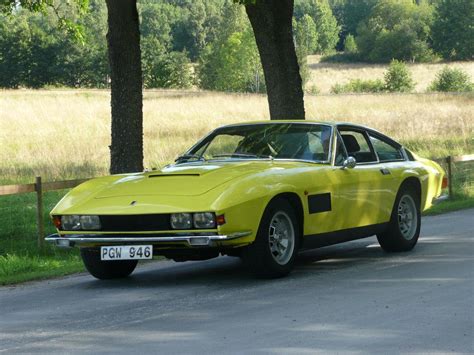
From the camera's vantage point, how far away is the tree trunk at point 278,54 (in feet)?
63.2

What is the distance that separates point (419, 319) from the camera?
8.01m

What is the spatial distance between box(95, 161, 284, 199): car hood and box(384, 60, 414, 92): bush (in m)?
82.8

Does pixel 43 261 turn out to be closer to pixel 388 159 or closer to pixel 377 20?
pixel 388 159

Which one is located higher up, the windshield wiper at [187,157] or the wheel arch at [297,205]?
the windshield wiper at [187,157]

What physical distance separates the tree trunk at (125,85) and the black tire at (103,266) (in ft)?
20.2

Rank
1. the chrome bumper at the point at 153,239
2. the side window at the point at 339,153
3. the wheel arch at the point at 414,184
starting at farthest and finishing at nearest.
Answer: the wheel arch at the point at 414,184 → the side window at the point at 339,153 → the chrome bumper at the point at 153,239

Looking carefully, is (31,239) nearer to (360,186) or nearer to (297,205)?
(360,186)

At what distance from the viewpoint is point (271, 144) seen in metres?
11.5

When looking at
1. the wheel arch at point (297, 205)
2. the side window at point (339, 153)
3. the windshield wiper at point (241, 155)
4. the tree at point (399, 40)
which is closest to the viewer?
the wheel arch at point (297, 205)

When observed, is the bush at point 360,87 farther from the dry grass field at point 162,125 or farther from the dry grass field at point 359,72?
the dry grass field at point 162,125

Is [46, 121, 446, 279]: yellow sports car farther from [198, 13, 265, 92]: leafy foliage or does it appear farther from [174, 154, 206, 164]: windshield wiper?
[198, 13, 265, 92]: leafy foliage

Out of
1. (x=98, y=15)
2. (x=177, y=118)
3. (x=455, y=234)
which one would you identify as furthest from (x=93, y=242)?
(x=98, y=15)

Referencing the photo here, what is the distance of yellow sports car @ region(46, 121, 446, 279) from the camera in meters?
9.84

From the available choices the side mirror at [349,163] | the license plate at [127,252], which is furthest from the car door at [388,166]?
the license plate at [127,252]
